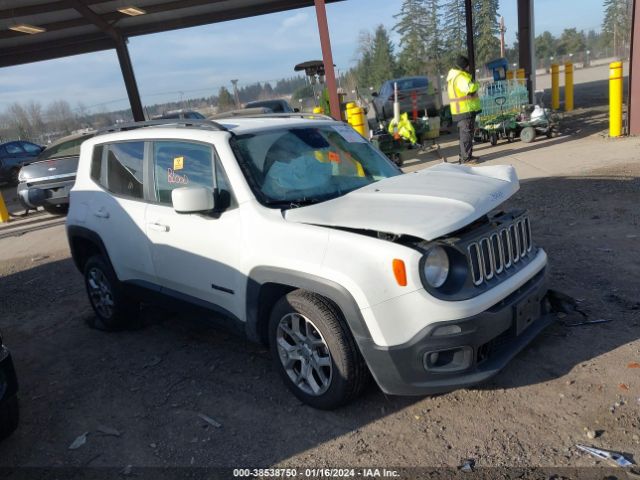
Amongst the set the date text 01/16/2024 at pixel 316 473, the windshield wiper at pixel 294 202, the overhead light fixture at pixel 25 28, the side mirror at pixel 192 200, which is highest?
the overhead light fixture at pixel 25 28

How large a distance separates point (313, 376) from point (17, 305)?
15.2 feet

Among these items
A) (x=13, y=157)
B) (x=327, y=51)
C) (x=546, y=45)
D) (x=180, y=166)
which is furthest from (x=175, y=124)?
(x=546, y=45)

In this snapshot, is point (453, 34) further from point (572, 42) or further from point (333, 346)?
point (333, 346)

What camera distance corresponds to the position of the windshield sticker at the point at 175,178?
13.1 feet

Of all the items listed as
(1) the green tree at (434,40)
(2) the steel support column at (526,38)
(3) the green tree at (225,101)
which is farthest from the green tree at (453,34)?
(2) the steel support column at (526,38)

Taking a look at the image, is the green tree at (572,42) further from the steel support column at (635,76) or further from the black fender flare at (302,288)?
the black fender flare at (302,288)

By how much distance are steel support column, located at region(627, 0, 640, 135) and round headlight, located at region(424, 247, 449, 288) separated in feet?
32.4

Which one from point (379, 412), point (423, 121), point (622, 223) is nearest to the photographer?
point (379, 412)

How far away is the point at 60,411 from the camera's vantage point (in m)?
3.86

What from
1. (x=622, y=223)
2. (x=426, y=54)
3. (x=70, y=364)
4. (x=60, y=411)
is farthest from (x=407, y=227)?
(x=426, y=54)

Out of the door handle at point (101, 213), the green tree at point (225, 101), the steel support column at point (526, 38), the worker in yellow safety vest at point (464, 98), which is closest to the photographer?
the door handle at point (101, 213)

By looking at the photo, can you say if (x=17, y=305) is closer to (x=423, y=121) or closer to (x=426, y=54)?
(x=423, y=121)

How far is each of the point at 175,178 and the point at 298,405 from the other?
1.90 meters

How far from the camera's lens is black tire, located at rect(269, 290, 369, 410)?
3102 mm
